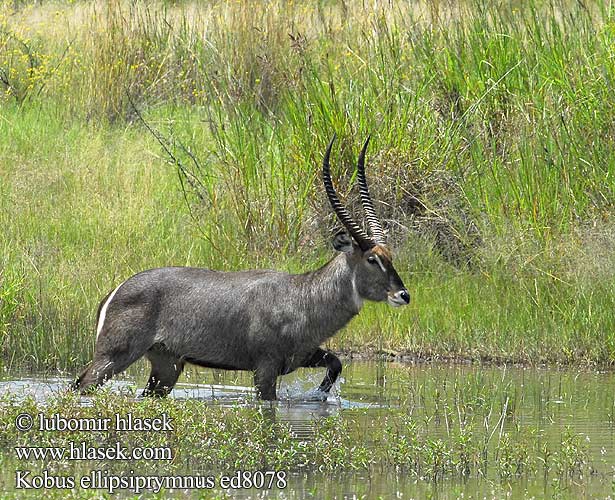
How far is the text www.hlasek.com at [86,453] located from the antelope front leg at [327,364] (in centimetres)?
209

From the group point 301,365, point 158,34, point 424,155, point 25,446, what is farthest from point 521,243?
point 158,34

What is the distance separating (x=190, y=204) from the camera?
12969 millimetres

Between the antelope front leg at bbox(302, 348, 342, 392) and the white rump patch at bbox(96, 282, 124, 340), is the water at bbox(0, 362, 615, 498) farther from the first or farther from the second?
the white rump patch at bbox(96, 282, 124, 340)

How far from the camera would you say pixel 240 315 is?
8.69m

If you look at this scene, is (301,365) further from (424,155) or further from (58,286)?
(424,155)

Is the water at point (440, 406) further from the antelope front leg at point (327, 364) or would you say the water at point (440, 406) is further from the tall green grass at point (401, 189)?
the tall green grass at point (401, 189)

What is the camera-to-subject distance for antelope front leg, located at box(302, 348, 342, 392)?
8.75 m

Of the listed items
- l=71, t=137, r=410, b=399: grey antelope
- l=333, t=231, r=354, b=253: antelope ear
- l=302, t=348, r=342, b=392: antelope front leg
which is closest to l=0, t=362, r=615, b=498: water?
l=302, t=348, r=342, b=392: antelope front leg

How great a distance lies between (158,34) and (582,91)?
21.4ft

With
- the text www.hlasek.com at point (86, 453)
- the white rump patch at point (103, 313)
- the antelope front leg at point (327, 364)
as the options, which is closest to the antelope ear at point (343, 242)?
the antelope front leg at point (327, 364)

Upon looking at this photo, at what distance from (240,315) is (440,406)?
1372 millimetres

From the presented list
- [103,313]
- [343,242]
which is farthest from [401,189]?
[103,313]

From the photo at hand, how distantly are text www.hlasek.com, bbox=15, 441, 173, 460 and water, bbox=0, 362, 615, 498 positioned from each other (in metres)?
0.64

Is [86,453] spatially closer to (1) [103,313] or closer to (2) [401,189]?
(1) [103,313]
